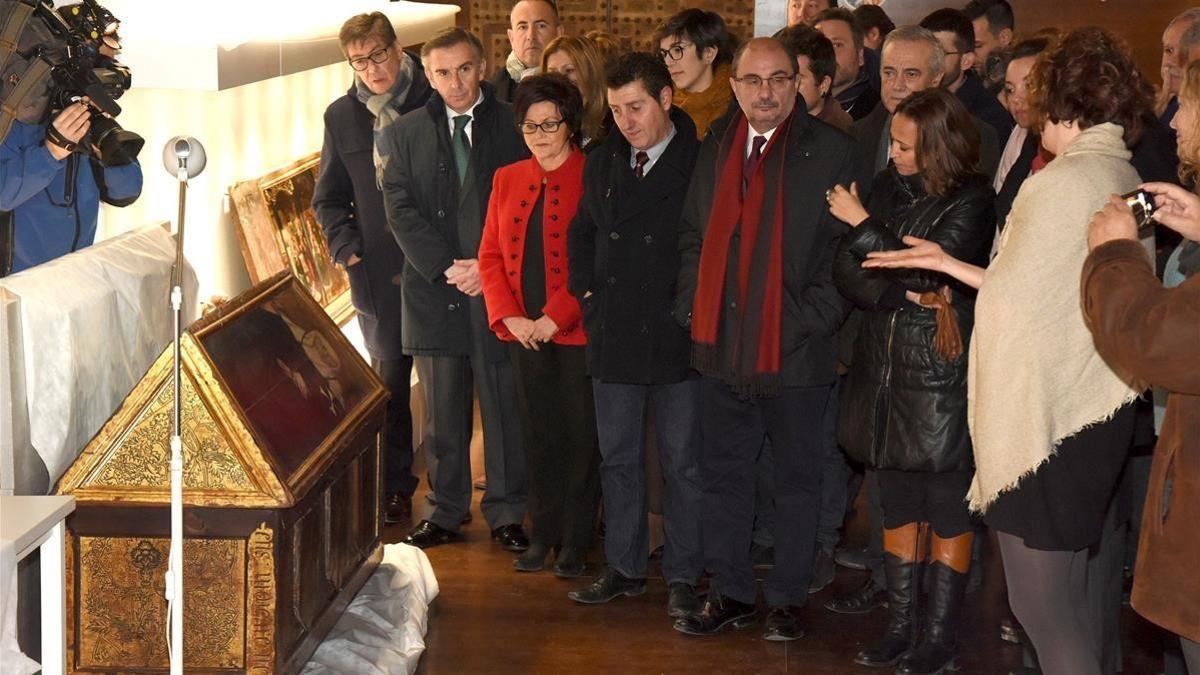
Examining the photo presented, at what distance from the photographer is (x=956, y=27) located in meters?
6.86

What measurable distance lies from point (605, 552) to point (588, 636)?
21.8 inches

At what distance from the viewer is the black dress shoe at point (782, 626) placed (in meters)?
5.22

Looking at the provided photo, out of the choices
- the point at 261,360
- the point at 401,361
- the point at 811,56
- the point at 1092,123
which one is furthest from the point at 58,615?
the point at 811,56

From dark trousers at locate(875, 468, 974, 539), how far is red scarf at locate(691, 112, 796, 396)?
1.64 feet

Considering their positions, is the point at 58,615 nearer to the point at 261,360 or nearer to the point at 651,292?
the point at 261,360

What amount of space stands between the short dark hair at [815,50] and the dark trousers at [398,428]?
2065mm

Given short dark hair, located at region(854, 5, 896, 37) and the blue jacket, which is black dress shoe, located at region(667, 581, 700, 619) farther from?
short dark hair, located at region(854, 5, 896, 37)

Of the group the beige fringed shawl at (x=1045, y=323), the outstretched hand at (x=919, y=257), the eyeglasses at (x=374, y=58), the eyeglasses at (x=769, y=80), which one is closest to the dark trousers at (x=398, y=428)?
the eyeglasses at (x=374, y=58)

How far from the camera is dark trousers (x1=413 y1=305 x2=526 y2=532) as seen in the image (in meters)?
6.22

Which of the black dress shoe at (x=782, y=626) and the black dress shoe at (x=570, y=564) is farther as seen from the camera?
the black dress shoe at (x=570, y=564)

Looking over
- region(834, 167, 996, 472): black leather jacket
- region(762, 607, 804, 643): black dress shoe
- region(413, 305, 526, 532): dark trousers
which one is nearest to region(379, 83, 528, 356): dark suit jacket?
region(413, 305, 526, 532): dark trousers

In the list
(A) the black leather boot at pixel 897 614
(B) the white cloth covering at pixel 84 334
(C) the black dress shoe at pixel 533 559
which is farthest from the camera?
(C) the black dress shoe at pixel 533 559

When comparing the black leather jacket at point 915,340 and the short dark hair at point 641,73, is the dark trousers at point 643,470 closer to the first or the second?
the black leather jacket at point 915,340

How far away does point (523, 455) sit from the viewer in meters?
6.25
